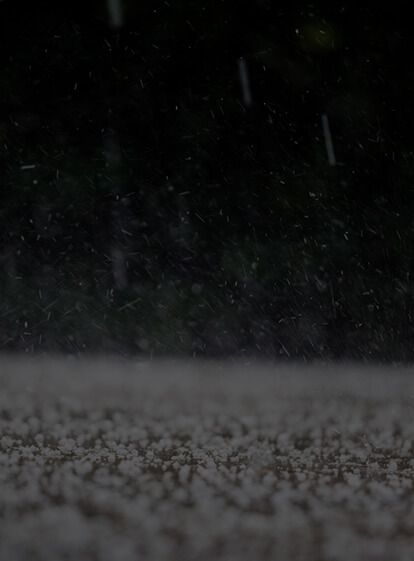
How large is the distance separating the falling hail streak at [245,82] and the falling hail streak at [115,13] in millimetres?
804

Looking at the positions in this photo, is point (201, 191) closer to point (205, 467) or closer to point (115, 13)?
point (115, 13)

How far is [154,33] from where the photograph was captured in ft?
18.7

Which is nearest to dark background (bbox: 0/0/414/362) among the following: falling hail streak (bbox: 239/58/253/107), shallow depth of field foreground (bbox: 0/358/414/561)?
falling hail streak (bbox: 239/58/253/107)

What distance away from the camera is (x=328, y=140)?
589 cm

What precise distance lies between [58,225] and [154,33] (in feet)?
4.83

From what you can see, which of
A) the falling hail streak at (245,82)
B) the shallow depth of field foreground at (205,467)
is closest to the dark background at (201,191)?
the falling hail streak at (245,82)

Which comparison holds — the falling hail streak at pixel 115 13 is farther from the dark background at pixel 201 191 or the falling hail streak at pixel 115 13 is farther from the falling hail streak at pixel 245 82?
the falling hail streak at pixel 245 82

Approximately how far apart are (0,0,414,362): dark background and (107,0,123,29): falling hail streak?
34 millimetres

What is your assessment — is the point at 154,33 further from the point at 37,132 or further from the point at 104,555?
the point at 104,555

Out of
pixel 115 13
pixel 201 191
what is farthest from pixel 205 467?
pixel 115 13

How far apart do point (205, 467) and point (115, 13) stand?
369 cm

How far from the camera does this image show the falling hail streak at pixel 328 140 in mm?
5867

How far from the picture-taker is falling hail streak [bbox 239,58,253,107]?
575 cm

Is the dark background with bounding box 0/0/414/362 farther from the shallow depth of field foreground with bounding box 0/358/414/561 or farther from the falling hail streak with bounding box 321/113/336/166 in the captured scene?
the shallow depth of field foreground with bounding box 0/358/414/561
